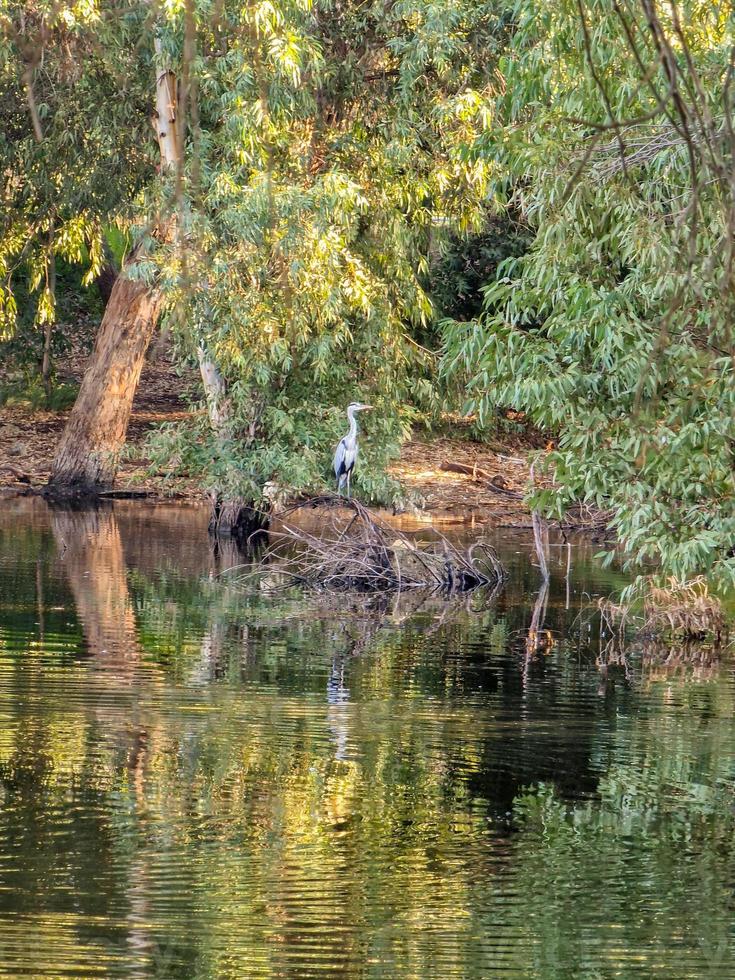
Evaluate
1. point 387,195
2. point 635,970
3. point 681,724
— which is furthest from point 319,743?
point 387,195

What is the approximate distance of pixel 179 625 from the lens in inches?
479

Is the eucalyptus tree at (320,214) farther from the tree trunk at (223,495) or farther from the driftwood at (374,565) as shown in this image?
the driftwood at (374,565)

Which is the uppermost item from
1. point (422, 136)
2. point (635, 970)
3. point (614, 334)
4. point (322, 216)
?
point (422, 136)

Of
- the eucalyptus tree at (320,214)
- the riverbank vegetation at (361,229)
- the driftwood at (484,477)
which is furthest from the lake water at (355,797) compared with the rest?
the driftwood at (484,477)

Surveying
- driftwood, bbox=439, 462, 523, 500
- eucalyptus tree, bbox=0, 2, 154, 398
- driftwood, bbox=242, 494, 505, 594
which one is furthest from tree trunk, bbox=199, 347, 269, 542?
driftwood, bbox=439, 462, 523, 500

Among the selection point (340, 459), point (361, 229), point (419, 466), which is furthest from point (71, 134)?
point (419, 466)

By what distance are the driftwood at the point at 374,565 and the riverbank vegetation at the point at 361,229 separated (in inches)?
79.6

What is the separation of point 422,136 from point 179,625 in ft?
25.3

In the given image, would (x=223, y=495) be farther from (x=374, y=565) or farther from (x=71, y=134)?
(x=71, y=134)

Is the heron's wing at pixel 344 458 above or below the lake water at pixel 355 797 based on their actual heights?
above

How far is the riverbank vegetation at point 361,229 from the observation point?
9.05 metres

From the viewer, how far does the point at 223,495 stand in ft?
60.4

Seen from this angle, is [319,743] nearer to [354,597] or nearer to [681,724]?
[681,724]

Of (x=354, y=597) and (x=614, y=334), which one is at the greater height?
(x=614, y=334)
